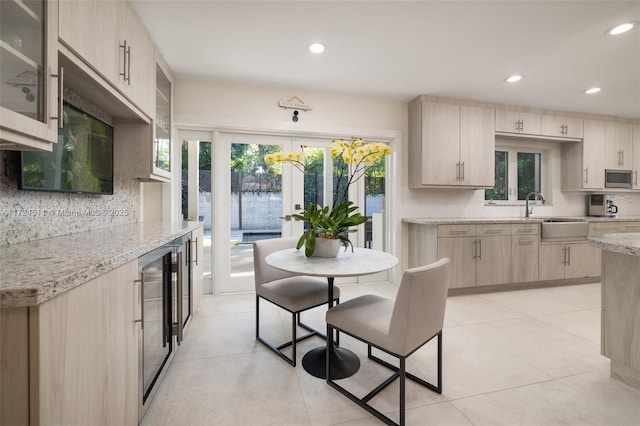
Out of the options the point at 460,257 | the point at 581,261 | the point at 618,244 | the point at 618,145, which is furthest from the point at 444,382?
the point at 618,145

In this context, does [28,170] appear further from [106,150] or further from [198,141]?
[198,141]

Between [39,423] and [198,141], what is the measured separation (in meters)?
2.98

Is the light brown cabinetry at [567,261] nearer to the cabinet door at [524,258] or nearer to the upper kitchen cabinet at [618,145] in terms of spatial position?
the cabinet door at [524,258]

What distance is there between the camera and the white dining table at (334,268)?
1562 mm

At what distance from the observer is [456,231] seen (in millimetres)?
3357

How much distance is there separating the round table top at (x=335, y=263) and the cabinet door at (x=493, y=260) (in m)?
2.04

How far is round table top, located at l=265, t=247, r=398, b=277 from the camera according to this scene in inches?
60.6

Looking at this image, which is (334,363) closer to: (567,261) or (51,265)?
(51,265)

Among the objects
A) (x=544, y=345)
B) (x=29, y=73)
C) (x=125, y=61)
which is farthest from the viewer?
(x=544, y=345)

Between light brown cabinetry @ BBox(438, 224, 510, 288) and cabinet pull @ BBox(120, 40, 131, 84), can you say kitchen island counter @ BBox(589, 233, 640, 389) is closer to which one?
light brown cabinetry @ BBox(438, 224, 510, 288)

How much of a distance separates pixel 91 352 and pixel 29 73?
3.27 feet

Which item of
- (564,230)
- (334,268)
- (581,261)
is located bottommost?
(581,261)

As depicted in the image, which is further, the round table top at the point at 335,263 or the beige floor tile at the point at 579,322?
the beige floor tile at the point at 579,322

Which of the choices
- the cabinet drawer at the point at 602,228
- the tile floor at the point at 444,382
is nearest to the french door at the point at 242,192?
the tile floor at the point at 444,382
